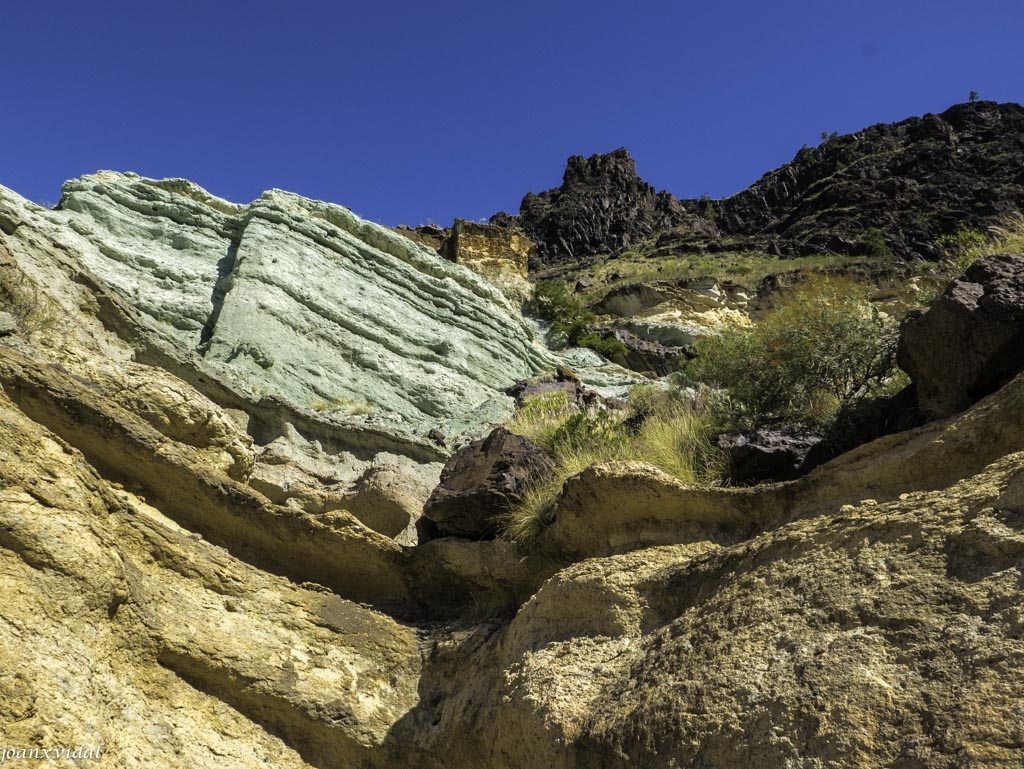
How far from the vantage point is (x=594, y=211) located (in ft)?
217

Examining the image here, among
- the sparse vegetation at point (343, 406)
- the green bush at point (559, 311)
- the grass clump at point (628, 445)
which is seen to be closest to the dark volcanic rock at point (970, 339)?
the grass clump at point (628, 445)

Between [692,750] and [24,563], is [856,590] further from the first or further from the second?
[24,563]

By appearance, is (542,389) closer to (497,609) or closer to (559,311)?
(497,609)

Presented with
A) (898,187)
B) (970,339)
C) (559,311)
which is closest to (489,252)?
(559,311)

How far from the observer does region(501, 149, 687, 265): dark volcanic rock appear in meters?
63.4

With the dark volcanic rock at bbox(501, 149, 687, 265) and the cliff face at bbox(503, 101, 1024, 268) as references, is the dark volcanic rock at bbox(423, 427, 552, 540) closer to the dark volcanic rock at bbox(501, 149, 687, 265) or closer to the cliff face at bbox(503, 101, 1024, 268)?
the cliff face at bbox(503, 101, 1024, 268)

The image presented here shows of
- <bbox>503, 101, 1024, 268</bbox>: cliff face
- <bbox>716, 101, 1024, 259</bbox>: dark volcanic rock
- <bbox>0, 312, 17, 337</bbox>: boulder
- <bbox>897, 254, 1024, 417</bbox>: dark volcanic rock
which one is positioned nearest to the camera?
<bbox>897, 254, 1024, 417</bbox>: dark volcanic rock

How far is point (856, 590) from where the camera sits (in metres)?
3.66

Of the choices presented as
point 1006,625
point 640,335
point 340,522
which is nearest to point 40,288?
point 340,522

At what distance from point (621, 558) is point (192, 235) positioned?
43.4 feet

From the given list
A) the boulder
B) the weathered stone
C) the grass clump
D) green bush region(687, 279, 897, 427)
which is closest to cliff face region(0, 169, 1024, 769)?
the boulder

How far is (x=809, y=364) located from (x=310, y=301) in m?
9.38

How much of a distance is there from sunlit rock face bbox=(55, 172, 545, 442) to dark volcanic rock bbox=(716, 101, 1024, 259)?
29108 mm

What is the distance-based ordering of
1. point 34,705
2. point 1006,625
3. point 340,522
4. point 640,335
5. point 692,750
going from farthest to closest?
point 640,335 → point 340,522 → point 34,705 → point 692,750 → point 1006,625
